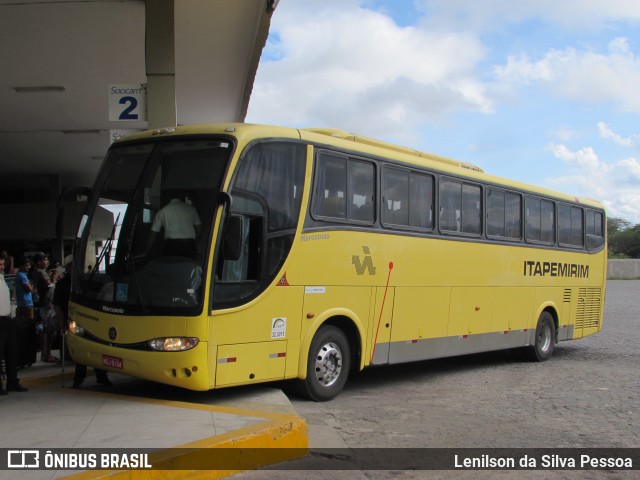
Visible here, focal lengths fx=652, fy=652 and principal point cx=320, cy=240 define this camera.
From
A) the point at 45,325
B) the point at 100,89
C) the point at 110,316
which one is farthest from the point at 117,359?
the point at 100,89

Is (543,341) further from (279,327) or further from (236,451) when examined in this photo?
(236,451)

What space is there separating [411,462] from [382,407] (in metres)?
2.37

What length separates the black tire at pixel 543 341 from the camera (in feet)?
43.4

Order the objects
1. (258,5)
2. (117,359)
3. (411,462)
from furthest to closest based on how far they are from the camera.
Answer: (258,5) < (117,359) < (411,462)

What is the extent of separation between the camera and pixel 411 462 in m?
6.00

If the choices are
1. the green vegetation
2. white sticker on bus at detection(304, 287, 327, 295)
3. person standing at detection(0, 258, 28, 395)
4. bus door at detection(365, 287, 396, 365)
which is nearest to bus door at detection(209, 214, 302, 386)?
white sticker on bus at detection(304, 287, 327, 295)

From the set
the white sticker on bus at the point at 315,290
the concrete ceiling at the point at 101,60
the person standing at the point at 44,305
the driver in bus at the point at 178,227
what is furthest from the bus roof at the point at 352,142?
the person standing at the point at 44,305

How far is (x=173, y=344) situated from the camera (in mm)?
6734

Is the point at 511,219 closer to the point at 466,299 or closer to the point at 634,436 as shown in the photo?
the point at 466,299

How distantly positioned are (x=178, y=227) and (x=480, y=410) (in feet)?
14.6

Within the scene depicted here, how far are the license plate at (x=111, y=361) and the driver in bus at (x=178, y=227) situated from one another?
4.17 ft

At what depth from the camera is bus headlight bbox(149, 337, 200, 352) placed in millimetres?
6688

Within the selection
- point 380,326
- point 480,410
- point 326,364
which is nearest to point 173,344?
point 326,364

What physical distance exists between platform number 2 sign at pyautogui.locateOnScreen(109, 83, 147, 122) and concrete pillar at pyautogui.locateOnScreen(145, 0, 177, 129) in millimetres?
119
